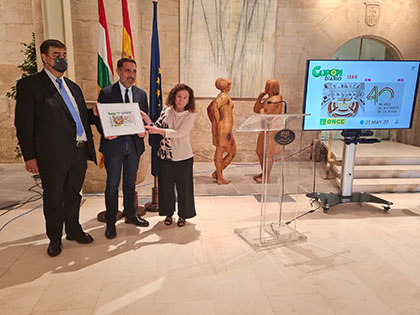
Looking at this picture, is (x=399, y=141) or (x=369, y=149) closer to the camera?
(x=369, y=149)

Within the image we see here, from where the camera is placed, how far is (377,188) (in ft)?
16.1

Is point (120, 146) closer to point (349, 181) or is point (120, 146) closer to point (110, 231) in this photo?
point (110, 231)

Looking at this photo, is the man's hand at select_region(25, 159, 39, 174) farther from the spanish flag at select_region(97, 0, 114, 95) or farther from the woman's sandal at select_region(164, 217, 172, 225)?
the woman's sandal at select_region(164, 217, 172, 225)

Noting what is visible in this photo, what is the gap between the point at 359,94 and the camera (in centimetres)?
403

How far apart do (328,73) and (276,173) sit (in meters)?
1.56

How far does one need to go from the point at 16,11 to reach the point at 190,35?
11.0 ft

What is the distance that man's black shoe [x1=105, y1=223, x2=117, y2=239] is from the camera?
3270mm

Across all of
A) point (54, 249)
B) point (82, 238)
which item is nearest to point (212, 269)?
point (82, 238)

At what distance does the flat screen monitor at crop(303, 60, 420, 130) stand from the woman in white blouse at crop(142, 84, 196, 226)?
5.11 feet

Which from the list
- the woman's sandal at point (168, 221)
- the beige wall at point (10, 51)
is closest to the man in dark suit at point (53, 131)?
the woman's sandal at point (168, 221)

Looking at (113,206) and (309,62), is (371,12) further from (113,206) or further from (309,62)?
(113,206)

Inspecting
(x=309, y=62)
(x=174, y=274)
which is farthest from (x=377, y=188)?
(x=174, y=274)

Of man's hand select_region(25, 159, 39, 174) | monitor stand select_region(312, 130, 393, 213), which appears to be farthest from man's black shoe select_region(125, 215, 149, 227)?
monitor stand select_region(312, 130, 393, 213)

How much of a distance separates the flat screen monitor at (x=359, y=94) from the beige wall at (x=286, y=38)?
289 centimetres
